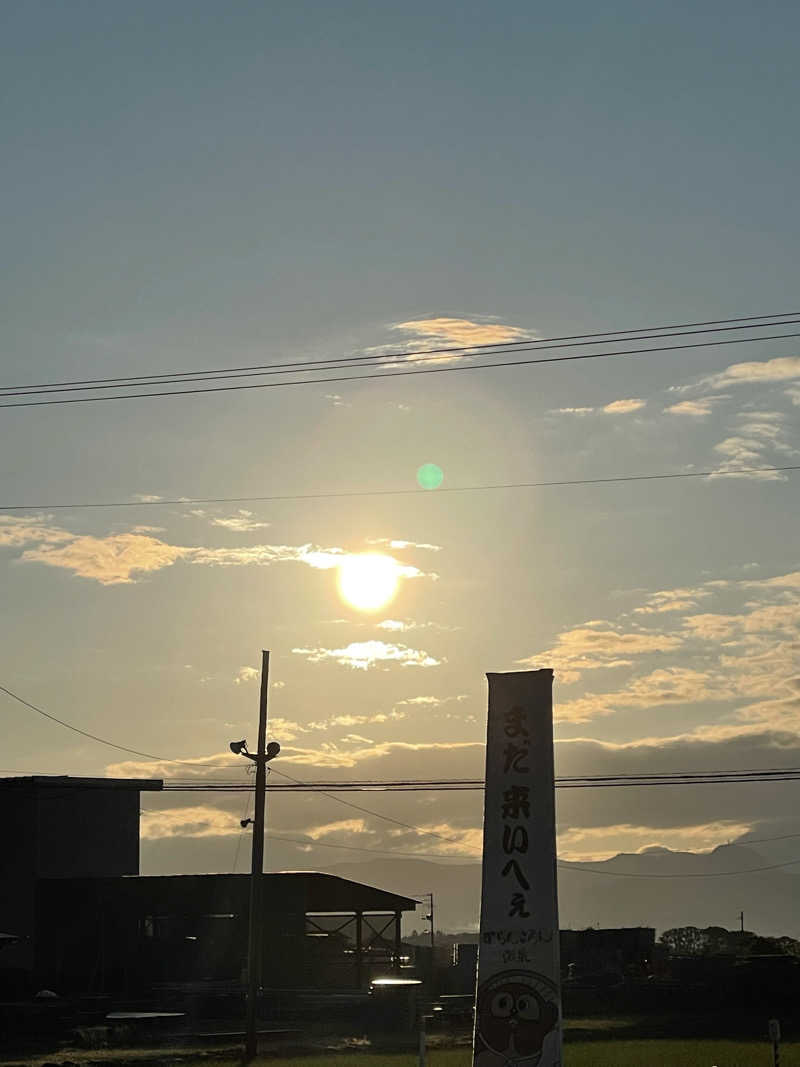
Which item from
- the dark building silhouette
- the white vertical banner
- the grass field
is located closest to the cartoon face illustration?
the white vertical banner

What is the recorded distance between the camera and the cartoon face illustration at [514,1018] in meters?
19.2

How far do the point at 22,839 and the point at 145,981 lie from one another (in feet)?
26.2

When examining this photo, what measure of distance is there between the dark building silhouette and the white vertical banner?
117ft

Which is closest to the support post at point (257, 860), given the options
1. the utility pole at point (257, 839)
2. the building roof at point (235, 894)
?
the utility pole at point (257, 839)

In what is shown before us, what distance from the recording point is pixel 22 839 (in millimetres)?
55656

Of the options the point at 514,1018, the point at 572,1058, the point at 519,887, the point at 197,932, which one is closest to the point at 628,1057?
the point at 572,1058

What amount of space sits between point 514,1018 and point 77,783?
137 feet

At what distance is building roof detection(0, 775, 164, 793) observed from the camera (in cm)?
5606

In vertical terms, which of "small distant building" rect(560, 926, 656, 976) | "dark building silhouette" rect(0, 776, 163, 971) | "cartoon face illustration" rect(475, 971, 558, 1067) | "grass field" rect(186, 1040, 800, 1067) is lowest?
"grass field" rect(186, 1040, 800, 1067)

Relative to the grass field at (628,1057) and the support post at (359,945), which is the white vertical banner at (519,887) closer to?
the grass field at (628,1057)

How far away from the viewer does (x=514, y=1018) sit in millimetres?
19422

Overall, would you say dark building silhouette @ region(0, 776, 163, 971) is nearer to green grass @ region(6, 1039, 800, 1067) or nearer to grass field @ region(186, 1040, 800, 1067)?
green grass @ region(6, 1039, 800, 1067)

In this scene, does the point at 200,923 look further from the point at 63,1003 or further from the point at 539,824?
the point at 539,824

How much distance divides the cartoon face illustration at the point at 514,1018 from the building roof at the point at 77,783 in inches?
1560
